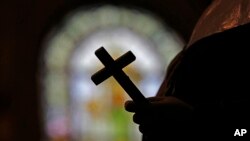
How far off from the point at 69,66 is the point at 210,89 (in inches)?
95.9

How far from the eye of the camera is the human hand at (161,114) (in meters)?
0.74

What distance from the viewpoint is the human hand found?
2.42ft

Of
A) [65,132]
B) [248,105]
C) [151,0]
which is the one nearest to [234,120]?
[248,105]

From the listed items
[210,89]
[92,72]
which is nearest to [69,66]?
[92,72]

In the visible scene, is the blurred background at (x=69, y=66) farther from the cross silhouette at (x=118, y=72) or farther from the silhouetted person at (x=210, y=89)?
the cross silhouette at (x=118, y=72)

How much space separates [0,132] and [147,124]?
2453 mm

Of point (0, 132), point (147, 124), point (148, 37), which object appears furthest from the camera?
point (148, 37)

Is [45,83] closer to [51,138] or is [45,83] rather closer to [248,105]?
[51,138]

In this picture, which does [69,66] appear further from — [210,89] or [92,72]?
[210,89]

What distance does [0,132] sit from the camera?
10.2 feet

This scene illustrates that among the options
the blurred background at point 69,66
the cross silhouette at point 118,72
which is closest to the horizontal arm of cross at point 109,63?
the cross silhouette at point 118,72

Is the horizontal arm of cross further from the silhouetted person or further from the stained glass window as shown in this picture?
the stained glass window

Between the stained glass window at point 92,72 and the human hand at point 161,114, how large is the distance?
2.37 m

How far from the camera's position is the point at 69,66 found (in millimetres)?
3207
